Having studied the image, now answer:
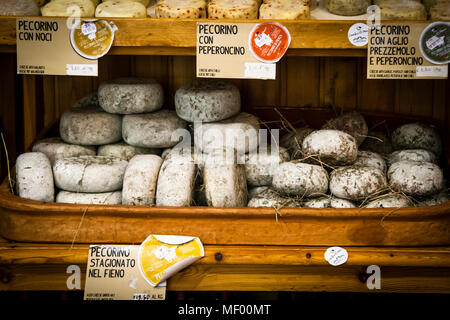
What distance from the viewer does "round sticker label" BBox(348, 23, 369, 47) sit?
1.23 meters

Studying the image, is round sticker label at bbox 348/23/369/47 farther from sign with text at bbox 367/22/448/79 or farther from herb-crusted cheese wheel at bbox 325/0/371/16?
herb-crusted cheese wheel at bbox 325/0/371/16

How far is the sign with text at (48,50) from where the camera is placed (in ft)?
4.17

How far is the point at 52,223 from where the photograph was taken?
49.4 inches

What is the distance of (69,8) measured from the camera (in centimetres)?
137

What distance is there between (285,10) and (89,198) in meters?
0.82

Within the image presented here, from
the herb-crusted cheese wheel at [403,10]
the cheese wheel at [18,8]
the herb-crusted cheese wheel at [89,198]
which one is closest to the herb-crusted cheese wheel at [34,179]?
the herb-crusted cheese wheel at [89,198]

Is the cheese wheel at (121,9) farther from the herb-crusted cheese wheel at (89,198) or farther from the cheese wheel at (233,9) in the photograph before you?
the herb-crusted cheese wheel at (89,198)

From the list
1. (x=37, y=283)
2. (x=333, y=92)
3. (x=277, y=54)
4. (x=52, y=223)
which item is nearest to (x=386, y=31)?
(x=277, y=54)

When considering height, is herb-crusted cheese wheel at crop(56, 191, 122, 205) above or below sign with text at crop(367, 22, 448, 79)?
below

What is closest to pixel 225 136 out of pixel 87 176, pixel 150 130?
pixel 150 130

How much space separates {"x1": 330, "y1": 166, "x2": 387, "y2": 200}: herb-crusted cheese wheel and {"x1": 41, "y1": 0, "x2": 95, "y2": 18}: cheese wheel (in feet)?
3.06

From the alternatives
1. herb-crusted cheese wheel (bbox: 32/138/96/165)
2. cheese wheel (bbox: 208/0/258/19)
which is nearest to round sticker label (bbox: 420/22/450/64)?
cheese wheel (bbox: 208/0/258/19)

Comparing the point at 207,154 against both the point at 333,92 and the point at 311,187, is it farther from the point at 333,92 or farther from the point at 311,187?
the point at 333,92
